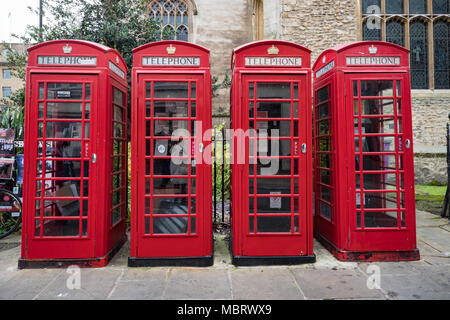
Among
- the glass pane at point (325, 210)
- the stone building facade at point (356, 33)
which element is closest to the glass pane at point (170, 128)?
the glass pane at point (325, 210)

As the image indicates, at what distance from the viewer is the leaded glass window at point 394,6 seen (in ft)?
34.0

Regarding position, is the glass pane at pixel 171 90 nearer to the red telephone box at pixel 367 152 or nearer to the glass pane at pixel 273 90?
the glass pane at pixel 273 90

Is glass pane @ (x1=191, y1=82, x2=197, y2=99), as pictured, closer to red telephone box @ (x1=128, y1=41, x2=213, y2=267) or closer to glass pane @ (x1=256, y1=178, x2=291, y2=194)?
red telephone box @ (x1=128, y1=41, x2=213, y2=267)

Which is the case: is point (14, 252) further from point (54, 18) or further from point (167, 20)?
point (167, 20)

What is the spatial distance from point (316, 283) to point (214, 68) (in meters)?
10.9

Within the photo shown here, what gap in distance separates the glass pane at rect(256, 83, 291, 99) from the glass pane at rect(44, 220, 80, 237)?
3.04 m

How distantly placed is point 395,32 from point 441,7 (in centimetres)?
182

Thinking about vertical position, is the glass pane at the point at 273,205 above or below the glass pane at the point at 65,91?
below

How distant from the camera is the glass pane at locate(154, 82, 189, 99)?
3592 mm

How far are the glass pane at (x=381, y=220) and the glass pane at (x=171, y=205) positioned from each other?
2580mm

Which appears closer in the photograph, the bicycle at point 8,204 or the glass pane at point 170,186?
the glass pane at point 170,186

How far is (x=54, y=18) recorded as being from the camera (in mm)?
6355

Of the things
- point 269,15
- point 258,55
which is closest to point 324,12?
point 269,15
